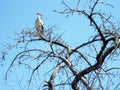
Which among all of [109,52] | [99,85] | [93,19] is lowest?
[99,85]

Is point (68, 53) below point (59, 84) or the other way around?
the other way around

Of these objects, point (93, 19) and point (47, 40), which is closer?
point (93, 19)

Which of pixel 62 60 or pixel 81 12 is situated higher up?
pixel 81 12

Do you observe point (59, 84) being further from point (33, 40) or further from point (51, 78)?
point (33, 40)

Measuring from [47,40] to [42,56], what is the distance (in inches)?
12.6

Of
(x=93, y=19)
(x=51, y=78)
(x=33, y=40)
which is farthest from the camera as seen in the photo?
(x=33, y=40)

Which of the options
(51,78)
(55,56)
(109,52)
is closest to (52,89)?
(51,78)

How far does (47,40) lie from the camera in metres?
7.88

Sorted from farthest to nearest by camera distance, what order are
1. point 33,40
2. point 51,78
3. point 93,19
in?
point 33,40 → point 51,78 → point 93,19

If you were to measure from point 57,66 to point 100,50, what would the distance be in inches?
40.8

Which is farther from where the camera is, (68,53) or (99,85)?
(68,53)

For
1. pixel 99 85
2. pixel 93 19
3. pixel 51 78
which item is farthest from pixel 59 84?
pixel 93 19

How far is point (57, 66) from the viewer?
775 centimetres

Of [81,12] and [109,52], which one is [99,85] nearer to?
[109,52]
